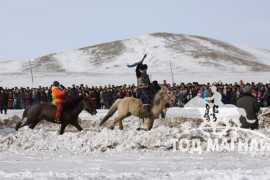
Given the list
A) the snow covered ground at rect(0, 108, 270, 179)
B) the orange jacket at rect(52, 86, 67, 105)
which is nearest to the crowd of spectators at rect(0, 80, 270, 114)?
the orange jacket at rect(52, 86, 67, 105)

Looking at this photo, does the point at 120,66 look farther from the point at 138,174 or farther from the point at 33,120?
the point at 138,174

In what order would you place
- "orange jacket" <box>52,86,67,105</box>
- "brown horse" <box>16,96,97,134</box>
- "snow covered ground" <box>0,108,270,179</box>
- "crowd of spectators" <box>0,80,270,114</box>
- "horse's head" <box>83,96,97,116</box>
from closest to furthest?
"snow covered ground" <box>0,108,270,179</box>
"orange jacket" <box>52,86,67,105</box>
"brown horse" <box>16,96,97,134</box>
"horse's head" <box>83,96,97,116</box>
"crowd of spectators" <box>0,80,270,114</box>

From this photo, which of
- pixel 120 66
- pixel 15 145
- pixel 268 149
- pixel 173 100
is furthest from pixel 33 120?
pixel 120 66

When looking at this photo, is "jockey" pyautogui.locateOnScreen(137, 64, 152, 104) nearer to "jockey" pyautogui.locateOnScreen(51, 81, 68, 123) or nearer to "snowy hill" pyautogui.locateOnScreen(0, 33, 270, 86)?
"jockey" pyautogui.locateOnScreen(51, 81, 68, 123)

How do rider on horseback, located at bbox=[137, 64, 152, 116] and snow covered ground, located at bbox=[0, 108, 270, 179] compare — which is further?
rider on horseback, located at bbox=[137, 64, 152, 116]

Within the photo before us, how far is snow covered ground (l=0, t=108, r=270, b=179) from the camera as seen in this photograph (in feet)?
28.3

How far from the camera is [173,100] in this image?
1723 centimetres

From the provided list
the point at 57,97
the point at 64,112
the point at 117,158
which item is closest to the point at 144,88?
the point at 64,112

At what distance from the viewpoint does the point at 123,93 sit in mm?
33188

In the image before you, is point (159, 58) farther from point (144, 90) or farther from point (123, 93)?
point (144, 90)

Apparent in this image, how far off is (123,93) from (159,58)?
71.2 metres

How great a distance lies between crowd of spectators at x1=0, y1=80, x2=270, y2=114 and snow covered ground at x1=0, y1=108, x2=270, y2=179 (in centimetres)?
1505

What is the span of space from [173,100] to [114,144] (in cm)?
441

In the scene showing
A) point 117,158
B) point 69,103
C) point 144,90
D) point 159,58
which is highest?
point 159,58
